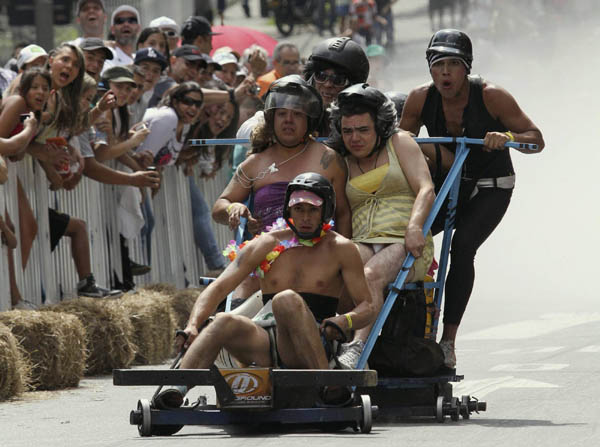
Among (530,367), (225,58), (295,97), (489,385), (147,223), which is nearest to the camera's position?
(295,97)

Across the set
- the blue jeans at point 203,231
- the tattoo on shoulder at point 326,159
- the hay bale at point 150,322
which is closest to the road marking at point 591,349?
the hay bale at point 150,322

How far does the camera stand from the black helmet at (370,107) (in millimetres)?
9008

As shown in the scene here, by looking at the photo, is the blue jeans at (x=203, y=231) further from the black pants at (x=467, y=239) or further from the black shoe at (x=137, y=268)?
the black pants at (x=467, y=239)

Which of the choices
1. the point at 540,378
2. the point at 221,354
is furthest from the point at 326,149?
the point at 540,378

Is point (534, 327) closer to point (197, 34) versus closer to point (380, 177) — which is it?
point (197, 34)

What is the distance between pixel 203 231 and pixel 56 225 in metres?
3.55

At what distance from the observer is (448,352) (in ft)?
30.7

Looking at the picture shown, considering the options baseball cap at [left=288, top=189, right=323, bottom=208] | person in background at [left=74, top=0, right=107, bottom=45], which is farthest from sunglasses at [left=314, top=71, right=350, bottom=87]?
person in background at [left=74, top=0, right=107, bottom=45]

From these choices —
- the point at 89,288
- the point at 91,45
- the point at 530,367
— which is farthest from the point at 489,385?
the point at 91,45

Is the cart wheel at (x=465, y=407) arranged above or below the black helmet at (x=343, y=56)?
below

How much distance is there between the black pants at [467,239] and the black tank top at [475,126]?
14cm

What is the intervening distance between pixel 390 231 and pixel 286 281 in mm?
893

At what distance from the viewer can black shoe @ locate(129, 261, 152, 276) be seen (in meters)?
13.3

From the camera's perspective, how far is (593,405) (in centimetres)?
930
